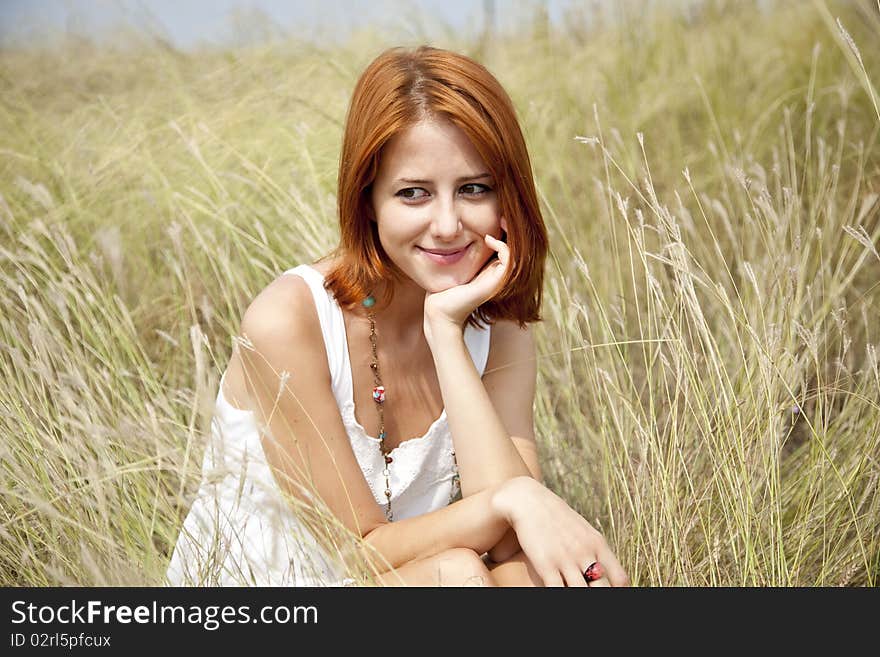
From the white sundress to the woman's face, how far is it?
0.76ft

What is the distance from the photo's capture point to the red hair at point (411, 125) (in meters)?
1.85

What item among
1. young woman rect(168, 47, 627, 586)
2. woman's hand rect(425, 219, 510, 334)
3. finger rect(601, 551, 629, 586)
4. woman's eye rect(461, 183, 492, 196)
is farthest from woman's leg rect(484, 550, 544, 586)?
woman's eye rect(461, 183, 492, 196)

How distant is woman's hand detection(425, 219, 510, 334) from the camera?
6.39ft

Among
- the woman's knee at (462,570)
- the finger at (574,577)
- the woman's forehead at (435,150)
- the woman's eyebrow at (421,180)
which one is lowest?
the finger at (574,577)

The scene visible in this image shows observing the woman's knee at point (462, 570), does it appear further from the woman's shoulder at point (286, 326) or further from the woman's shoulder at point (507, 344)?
the woman's shoulder at point (507, 344)

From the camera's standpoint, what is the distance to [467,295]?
195 centimetres

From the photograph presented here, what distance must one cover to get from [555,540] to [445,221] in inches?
24.8

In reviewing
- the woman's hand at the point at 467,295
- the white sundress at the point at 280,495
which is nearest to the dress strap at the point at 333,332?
the white sundress at the point at 280,495

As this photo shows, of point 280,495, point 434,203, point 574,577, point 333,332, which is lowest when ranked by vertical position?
point 574,577

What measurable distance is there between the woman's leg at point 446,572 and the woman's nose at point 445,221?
60 centimetres

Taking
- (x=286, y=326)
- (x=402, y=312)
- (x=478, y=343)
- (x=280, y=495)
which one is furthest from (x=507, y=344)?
(x=280, y=495)

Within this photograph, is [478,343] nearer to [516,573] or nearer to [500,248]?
[500,248]

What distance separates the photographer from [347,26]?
4.00 meters
